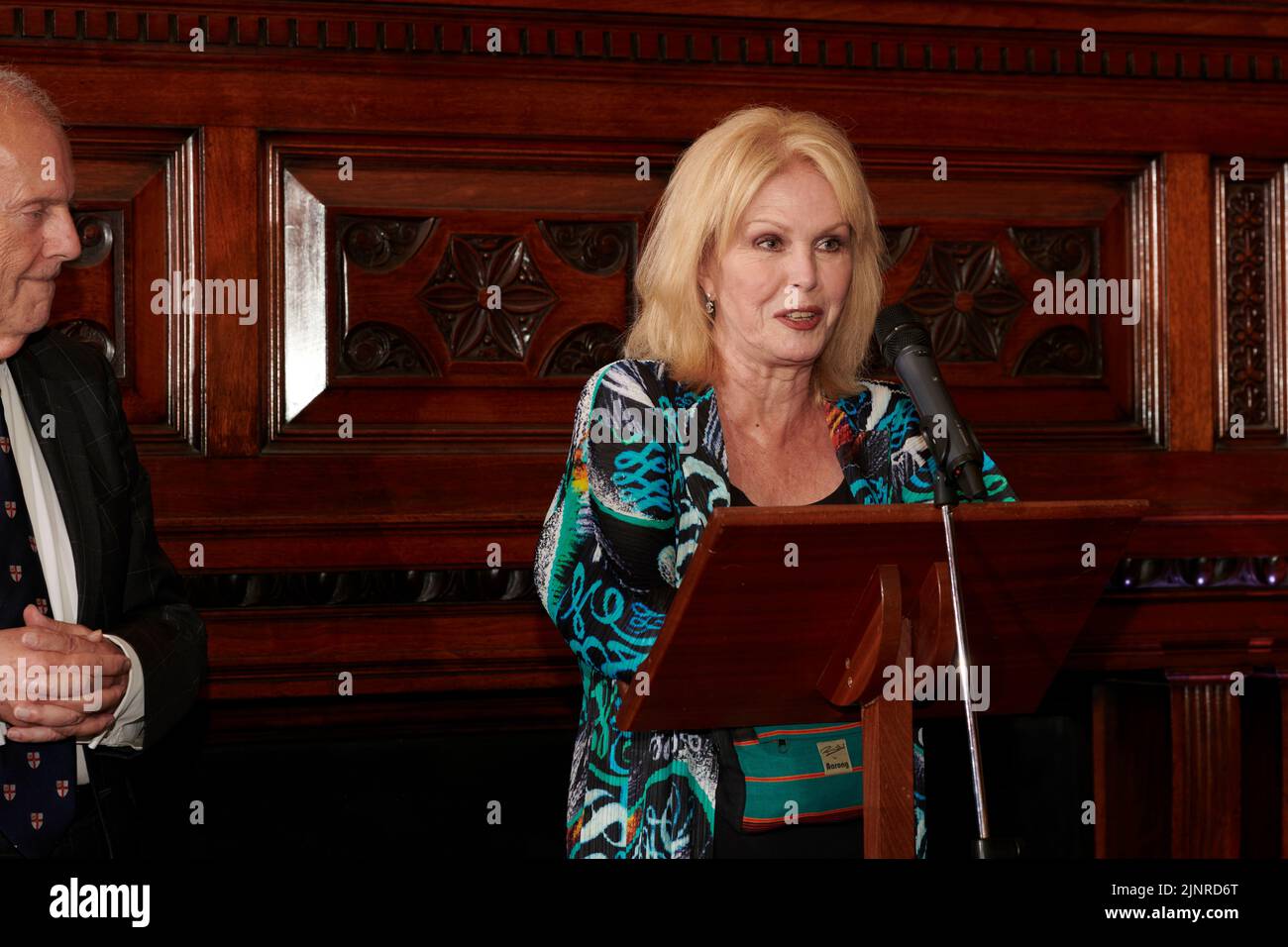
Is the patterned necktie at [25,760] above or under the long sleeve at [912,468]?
under

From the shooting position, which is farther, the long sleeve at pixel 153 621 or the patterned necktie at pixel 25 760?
the long sleeve at pixel 153 621

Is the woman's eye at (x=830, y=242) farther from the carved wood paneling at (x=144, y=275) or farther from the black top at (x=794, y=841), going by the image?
the carved wood paneling at (x=144, y=275)

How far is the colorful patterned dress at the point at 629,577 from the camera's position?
2.17m

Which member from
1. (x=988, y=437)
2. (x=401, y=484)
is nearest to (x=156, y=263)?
(x=401, y=484)

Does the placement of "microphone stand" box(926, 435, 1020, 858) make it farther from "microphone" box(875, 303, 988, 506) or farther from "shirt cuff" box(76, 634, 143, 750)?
"shirt cuff" box(76, 634, 143, 750)

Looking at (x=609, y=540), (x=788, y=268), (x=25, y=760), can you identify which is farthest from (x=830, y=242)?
(x=25, y=760)

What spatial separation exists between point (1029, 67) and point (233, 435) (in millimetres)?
2027

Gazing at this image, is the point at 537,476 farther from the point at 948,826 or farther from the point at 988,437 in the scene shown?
the point at 948,826

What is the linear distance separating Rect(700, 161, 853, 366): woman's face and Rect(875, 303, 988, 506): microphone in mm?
398

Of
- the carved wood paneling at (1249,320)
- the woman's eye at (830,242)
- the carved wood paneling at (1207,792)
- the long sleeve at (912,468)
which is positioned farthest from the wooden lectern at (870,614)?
the carved wood paneling at (1249,320)

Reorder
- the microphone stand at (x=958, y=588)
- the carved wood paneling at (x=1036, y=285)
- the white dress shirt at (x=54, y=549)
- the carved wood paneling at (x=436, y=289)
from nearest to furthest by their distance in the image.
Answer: the microphone stand at (x=958, y=588)
the white dress shirt at (x=54, y=549)
the carved wood paneling at (x=436, y=289)
the carved wood paneling at (x=1036, y=285)

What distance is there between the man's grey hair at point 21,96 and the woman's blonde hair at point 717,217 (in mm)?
1019

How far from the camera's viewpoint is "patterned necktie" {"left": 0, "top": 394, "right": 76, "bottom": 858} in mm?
2018

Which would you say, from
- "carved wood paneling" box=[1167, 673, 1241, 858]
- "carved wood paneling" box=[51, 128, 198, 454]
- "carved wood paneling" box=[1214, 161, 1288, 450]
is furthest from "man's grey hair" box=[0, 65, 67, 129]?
"carved wood paneling" box=[1214, 161, 1288, 450]
